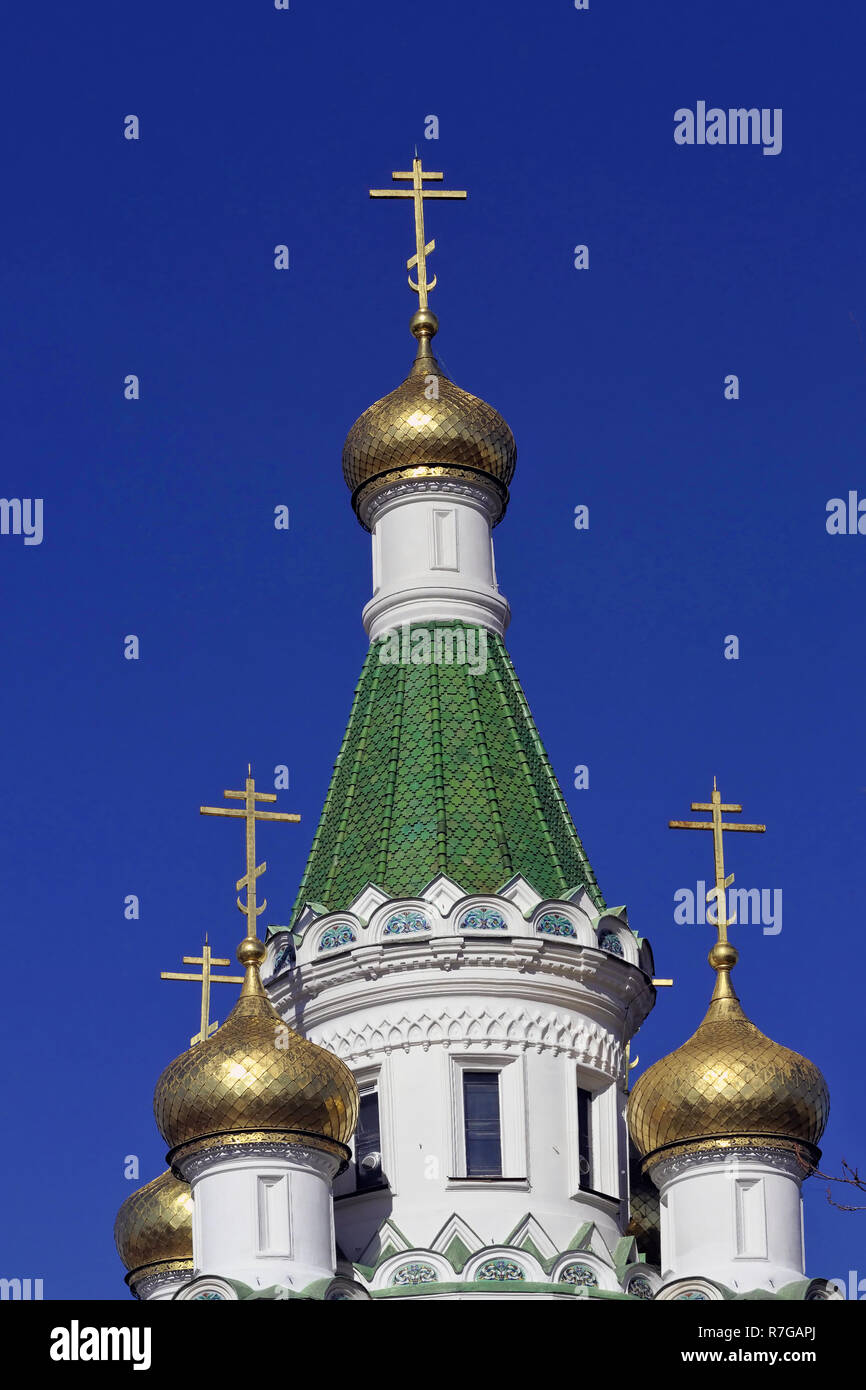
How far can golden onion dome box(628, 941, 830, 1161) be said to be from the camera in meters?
23.6

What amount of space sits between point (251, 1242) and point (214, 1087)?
3.62 ft

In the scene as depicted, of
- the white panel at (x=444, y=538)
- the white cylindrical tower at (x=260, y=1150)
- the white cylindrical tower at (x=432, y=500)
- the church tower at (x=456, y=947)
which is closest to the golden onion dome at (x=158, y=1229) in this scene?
the church tower at (x=456, y=947)

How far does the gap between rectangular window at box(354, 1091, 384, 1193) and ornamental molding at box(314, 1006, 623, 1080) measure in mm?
374

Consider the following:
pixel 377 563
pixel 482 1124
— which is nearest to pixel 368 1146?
pixel 482 1124

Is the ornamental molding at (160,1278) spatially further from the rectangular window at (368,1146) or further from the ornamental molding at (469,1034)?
the ornamental molding at (469,1034)

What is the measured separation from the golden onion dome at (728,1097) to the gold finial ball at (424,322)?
740 centimetres

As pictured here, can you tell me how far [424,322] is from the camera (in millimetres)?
28500

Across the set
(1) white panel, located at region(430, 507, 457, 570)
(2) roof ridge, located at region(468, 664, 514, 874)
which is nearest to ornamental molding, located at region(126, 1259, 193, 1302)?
(2) roof ridge, located at region(468, 664, 514, 874)

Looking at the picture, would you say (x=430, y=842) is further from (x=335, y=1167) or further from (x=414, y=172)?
(x=414, y=172)

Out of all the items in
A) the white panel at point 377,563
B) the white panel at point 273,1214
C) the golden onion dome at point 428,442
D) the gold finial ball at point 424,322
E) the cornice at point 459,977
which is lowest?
the white panel at point 273,1214

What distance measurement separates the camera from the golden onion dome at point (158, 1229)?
2661cm

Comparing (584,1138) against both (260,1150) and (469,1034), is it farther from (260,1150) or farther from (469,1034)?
(260,1150)

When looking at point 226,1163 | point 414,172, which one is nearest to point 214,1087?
point 226,1163

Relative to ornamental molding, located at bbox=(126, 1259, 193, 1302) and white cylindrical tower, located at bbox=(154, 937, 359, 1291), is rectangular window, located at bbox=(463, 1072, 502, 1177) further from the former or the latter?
ornamental molding, located at bbox=(126, 1259, 193, 1302)
